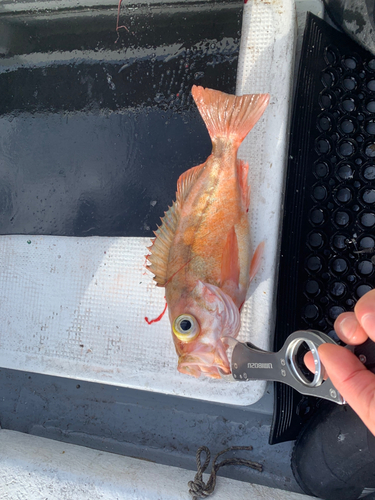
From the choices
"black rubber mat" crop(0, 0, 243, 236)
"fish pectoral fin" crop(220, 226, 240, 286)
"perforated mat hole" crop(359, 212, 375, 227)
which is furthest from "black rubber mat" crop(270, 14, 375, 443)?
"black rubber mat" crop(0, 0, 243, 236)

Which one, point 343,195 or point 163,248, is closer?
point 163,248

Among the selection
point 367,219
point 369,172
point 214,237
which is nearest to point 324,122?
point 369,172

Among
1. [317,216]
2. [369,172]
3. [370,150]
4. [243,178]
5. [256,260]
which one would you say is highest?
[370,150]

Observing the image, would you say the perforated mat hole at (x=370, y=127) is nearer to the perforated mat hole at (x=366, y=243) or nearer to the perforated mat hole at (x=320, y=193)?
the perforated mat hole at (x=320, y=193)

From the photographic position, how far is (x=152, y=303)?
2340mm

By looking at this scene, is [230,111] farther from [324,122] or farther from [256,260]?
[256,260]

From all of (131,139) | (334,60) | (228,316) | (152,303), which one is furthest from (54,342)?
(334,60)

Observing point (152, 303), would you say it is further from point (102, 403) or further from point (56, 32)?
point (56, 32)

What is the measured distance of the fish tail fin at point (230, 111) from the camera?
1958 mm

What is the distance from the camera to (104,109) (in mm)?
2746

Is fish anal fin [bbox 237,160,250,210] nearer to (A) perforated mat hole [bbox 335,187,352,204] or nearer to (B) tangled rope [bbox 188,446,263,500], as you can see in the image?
(A) perforated mat hole [bbox 335,187,352,204]

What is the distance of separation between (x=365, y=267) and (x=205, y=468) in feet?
5.50

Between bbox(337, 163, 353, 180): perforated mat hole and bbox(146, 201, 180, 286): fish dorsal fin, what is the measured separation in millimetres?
1164

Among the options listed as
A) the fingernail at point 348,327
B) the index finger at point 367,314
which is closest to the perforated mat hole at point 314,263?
the fingernail at point 348,327
